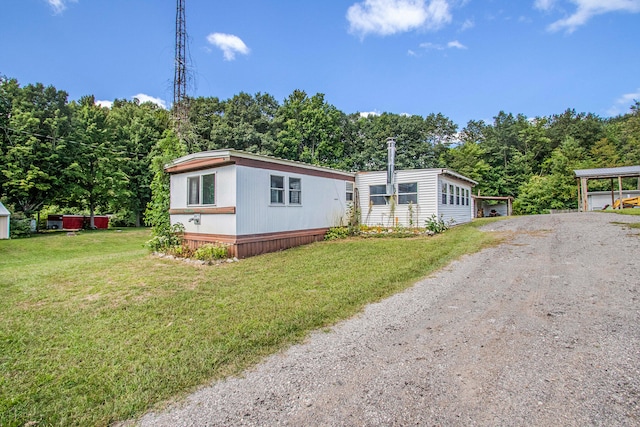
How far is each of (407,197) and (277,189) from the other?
5.71m

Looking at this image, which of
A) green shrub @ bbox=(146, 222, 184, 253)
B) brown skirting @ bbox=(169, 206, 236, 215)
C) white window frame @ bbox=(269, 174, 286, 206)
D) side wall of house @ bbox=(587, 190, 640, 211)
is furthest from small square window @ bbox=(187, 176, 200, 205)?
side wall of house @ bbox=(587, 190, 640, 211)

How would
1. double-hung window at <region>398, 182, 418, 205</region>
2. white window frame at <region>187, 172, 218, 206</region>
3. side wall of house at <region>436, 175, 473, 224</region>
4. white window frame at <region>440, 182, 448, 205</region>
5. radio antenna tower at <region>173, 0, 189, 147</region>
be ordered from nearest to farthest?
white window frame at <region>187, 172, 218, 206</region>
double-hung window at <region>398, 182, 418, 205</region>
side wall of house at <region>436, 175, 473, 224</region>
white window frame at <region>440, 182, 448, 205</region>
radio antenna tower at <region>173, 0, 189, 147</region>

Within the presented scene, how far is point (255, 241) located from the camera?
8.62 meters

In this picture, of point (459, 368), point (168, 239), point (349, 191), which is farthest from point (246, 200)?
point (459, 368)

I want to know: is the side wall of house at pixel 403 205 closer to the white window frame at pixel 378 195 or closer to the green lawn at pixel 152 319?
the white window frame at pixel 378 195

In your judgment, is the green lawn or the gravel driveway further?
the green lawn

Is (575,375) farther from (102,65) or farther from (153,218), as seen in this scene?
(102,65)

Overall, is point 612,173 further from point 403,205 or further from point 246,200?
point 246,200

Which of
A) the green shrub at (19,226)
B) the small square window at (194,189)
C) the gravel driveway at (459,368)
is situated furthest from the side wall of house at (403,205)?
the green shrub at (19,226)

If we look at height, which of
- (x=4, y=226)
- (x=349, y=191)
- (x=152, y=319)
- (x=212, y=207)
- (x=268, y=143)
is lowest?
→ (x=152, y=319)

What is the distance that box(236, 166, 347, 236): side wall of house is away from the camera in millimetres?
8398

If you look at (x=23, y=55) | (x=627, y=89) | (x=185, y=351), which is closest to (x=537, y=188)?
(x=627, y=89)

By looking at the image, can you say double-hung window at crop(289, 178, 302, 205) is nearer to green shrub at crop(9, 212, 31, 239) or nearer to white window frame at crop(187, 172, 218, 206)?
white window frame at crop(187, 172, 218, 206)

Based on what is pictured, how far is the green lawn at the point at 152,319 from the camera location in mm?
2396
